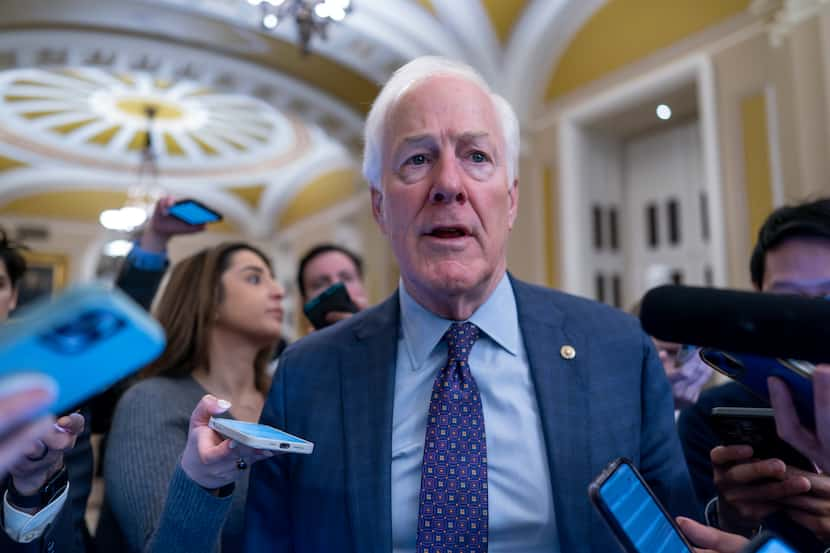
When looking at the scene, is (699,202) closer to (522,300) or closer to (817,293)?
(817,293)

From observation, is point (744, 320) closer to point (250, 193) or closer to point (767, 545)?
point (767, 545)

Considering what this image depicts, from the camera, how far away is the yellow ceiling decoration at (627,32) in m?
5.35

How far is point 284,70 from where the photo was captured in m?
7.63

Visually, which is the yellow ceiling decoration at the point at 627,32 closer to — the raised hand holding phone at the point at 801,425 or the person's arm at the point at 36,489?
the raised hand holding phone at the point at 801,425

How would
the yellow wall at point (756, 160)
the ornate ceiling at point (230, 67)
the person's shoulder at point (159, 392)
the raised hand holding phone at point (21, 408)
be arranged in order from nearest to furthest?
the raised hand holding phone at point (21, 408), the person's shoulder at point (159, 392), the yellow wall at point (756, 160), the ornate ceiling at point (230, 67)

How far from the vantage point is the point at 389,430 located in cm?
136

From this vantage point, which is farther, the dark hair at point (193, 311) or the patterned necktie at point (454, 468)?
the dark hair at point (193, 311)

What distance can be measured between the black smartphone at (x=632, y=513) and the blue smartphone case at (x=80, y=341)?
1.69ft

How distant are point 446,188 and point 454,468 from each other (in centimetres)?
55

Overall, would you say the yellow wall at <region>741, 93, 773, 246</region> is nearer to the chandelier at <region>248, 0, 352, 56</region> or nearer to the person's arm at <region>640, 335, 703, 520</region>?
the chandelier at <region>248, 0, 352, 56</region>

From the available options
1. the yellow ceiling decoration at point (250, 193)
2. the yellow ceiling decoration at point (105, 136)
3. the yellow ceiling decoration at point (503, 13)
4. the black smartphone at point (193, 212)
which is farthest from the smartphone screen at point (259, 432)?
the yellow ceiling decoration at point (250, 193)

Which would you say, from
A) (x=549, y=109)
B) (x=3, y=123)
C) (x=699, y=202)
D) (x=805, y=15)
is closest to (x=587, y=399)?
(x=805, y=15)

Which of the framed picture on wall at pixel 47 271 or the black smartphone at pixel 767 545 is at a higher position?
the framed picture on wall at pixel 47 271

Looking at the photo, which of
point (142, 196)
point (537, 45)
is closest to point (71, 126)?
point (142, 196)
